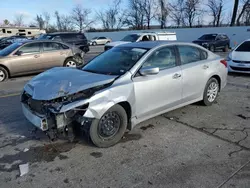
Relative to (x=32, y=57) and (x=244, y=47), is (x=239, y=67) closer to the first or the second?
(x=244, y=47)

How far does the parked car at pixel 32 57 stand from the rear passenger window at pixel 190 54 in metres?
6.97

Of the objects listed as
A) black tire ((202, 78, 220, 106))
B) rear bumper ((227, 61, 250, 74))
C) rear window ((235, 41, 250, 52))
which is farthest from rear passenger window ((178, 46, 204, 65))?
rear window ((235, 41, 250, 52))

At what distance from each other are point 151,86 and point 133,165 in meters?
1.45

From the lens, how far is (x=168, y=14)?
59062mm

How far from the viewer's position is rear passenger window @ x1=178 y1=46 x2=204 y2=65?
482 centimetres

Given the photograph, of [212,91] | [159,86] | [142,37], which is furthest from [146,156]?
[142,37]

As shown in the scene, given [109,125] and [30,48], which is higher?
[30,48]

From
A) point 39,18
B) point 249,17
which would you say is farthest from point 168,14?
point 39,18

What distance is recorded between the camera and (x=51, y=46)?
10391 mm

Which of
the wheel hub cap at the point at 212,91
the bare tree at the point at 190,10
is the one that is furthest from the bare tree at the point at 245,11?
the wheel hub cap at the point at 212,91

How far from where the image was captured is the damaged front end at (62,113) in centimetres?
325

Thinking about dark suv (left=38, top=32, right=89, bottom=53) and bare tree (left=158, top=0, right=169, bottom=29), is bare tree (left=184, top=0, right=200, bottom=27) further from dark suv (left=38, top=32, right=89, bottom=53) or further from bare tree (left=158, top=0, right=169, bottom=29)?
dark suv (left=38, top=32, right=89, bottom=53)

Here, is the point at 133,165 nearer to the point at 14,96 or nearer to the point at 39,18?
the point at 14,96

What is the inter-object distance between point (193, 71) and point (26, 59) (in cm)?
728
